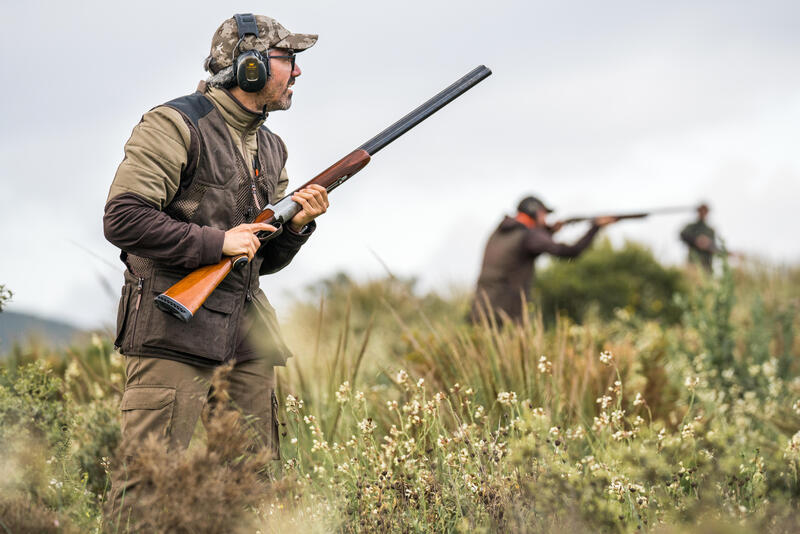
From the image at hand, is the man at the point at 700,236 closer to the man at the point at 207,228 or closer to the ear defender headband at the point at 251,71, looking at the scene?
the man at the point at 207,228

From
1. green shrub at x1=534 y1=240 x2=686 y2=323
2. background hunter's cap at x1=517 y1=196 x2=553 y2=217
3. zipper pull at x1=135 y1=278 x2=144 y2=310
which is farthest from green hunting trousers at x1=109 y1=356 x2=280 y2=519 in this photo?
green shrub at x1=534 y1=240 x2=686 y2=323

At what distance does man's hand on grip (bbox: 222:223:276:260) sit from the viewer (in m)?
3.62

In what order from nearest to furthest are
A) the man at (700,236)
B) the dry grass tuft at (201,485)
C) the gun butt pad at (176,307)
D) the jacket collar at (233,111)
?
the dry grass tuft at (201,485), the gun butt pad at (176,307), the jacket collar at (233,111), the man at (700,236)

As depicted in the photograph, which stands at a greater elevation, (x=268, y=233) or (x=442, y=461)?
(x=268, y=233)

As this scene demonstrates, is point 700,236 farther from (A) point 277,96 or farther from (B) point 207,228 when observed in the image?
(B) point 207,228

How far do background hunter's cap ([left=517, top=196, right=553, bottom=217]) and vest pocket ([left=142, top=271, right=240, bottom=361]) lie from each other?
620cm

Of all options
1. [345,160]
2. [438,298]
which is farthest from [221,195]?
[438,298]

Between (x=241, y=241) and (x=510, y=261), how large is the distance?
5.74 m

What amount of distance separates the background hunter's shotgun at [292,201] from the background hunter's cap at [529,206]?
4960 mm

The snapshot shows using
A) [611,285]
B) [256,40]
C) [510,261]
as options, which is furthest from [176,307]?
[611,285]

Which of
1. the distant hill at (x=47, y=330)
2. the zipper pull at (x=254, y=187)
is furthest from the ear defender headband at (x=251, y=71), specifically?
the distant hill at (x=47, y=330)

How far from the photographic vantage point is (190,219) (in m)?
3.74

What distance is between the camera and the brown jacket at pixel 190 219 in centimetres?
352

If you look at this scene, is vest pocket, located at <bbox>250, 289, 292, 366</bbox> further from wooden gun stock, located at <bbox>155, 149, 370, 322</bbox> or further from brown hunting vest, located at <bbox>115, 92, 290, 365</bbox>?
wooden gun stock, located at <bbox>155, 149, 370, 322</bbox>
